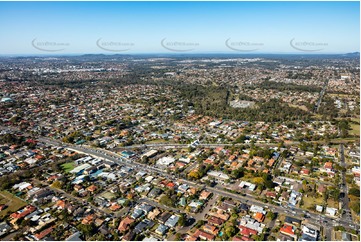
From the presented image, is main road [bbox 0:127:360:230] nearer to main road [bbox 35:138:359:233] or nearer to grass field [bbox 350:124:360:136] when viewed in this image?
main road [bbox 35:138:359:233]

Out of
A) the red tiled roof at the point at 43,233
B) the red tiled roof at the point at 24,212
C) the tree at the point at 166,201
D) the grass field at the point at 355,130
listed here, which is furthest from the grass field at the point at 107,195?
the grass field at the point at 355,130

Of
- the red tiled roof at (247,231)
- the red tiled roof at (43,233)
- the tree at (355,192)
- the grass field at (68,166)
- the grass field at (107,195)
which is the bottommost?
the red tiled roof at (43,233)

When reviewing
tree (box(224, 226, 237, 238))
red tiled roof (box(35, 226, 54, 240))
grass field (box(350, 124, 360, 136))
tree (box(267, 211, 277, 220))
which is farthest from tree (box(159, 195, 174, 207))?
grass field (box(350, 124, 360, 136))

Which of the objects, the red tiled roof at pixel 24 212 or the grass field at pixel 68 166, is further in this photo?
the grass field at pixel 68 166

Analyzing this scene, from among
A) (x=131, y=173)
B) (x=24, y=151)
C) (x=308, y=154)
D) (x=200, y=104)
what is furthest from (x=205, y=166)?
(x=200, y=104)

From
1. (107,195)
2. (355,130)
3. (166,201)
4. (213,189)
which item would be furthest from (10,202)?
(355,130)

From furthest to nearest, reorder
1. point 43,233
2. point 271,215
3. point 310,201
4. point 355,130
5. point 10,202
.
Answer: point 355,130 → point 10,202 → point 310,201 → point 271,215 → point 43,233

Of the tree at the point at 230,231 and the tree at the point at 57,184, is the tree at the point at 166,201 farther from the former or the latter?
the tree at the point at 57,184

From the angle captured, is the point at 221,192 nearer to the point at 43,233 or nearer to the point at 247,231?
the point at 247,231
